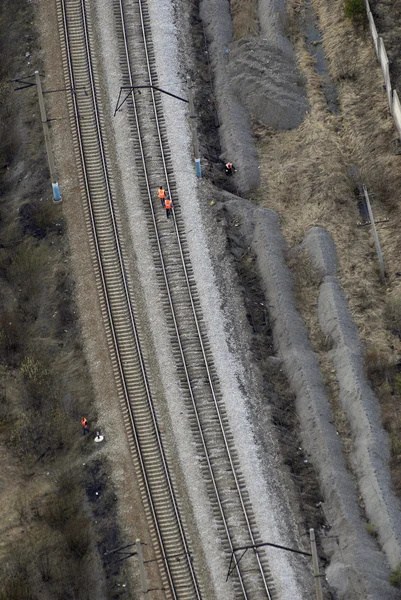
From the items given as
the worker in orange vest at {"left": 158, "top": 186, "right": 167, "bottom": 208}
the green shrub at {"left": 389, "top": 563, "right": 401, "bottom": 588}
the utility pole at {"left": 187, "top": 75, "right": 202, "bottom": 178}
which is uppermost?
the utility pole at {"left": 187, "top": 75, "right": 202, "bottom": 178}

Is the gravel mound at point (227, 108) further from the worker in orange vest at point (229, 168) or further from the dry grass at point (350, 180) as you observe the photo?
the dry grass at point (350, 180)

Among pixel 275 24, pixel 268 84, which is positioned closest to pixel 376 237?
pixel 268 84

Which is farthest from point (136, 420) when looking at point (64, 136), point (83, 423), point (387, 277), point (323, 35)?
point (323, 35)

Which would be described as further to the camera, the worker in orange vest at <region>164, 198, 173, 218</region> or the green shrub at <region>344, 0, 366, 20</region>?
the green shrub at <region>344, 0, 366, 20</region>

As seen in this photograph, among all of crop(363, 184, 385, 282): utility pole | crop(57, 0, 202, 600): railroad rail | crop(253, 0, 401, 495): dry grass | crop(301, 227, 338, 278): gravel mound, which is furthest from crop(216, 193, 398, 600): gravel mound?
crop(57, 0, 202, 600): railroad rail

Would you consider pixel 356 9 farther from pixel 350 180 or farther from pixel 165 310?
pixel 165 310

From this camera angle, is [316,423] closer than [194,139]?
Yes

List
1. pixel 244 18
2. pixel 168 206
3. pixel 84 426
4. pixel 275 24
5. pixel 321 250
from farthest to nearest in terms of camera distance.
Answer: pixel 244 18
pixel 275 24
pixel 168 206
pixel 321 250
pixel 84 426

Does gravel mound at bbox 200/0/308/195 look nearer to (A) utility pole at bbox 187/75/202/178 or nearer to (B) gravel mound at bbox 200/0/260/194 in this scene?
(B) gravel mound at bbox 200/0/260/194
